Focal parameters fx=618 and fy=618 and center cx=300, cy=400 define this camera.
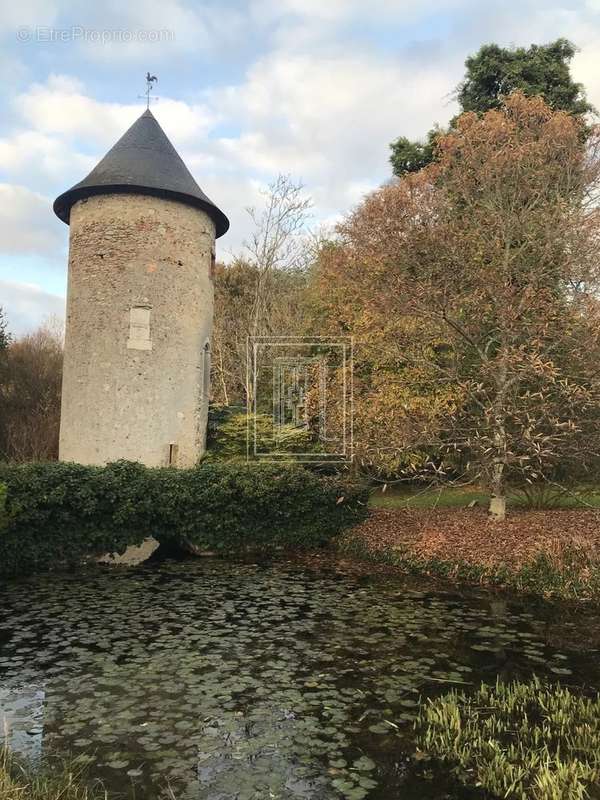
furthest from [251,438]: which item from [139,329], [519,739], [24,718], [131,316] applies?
[519,739]

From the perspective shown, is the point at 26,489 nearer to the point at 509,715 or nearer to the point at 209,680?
the point at 209,680

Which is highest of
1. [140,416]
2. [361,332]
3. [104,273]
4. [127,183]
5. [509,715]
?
[127,183]

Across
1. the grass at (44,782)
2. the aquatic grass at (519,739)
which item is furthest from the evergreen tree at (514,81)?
the grass at (44,782)

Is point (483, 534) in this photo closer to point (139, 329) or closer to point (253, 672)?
point (253, 672)

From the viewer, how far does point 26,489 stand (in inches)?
373

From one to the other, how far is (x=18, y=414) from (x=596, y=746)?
17310 millimetres

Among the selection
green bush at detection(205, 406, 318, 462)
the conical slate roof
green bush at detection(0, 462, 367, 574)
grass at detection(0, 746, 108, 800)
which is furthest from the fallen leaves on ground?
the conical slate roof

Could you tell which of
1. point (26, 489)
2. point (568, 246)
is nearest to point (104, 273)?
point (26, 489)

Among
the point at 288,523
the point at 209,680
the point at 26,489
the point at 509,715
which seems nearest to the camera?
the point at 509,715

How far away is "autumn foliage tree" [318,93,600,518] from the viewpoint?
996cm

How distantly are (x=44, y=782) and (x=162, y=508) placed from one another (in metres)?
7.05

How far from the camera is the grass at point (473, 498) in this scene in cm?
1230

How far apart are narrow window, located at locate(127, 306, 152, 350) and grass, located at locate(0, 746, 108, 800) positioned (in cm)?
970

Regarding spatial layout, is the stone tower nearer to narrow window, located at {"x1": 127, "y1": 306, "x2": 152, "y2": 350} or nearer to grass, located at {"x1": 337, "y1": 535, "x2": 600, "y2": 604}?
narrow window, located at {"x1": 127, "y1": 306, "x2": 152, "y2": 350}
